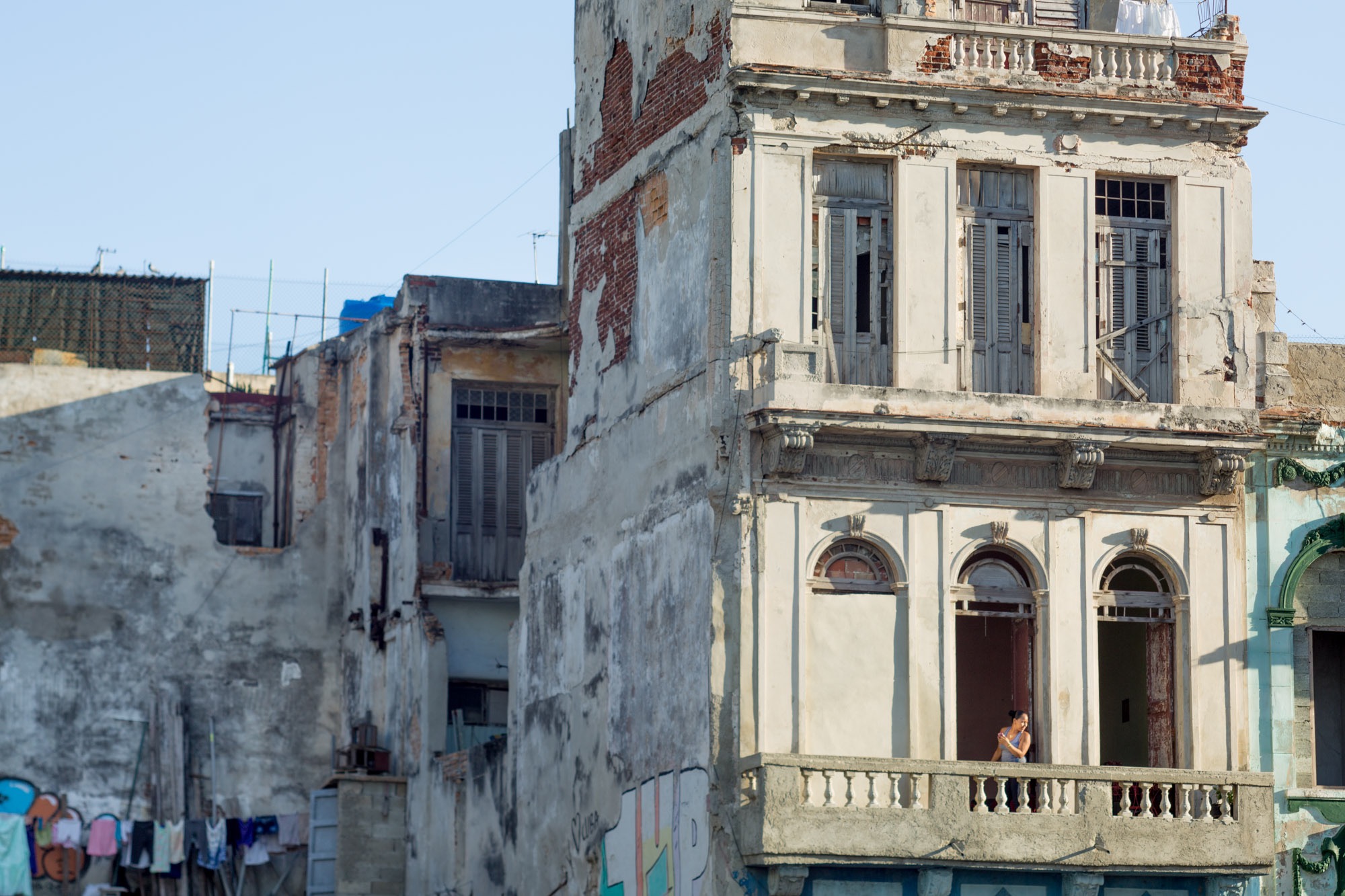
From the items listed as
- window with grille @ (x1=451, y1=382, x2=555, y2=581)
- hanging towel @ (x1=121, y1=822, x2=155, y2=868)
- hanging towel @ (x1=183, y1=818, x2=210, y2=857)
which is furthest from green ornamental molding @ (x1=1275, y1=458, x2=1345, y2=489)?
hanging towel @ (x1=121, y1=822, x2=155, y2=868)

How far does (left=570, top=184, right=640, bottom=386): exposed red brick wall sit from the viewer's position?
28.4 meters

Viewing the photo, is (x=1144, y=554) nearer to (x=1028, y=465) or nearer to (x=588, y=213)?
(x=1028, y=465)

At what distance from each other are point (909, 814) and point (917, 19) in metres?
8.31

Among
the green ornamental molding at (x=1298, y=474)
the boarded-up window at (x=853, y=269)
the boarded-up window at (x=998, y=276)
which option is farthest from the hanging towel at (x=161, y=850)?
the green ornamental molding at (x=1298, y=474)

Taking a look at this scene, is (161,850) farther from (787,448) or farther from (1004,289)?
(1004,289)

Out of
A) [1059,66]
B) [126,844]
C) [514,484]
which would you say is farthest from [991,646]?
[126,844]

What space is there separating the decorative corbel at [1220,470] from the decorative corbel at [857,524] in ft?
12.2

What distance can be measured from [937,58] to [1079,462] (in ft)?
14.9

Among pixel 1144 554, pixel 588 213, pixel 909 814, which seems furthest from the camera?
pixel 588 213

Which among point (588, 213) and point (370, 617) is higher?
point (588, 213)

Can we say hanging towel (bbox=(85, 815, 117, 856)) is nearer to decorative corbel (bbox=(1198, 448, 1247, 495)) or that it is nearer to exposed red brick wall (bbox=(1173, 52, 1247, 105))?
decorative corbel (bbox=(1198, 448, 1247, 495))

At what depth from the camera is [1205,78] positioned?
26.9 metres

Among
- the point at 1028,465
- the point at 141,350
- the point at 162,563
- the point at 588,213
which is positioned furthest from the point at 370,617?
the point at 1028,465

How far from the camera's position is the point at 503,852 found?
30.9m
